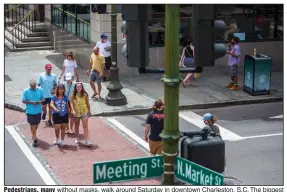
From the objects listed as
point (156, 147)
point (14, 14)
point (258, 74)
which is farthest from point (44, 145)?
point (14, 14)

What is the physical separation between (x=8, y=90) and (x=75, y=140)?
5220mm

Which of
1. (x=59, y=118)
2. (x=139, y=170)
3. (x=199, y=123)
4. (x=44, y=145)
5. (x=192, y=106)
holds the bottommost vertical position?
(x=44, y=145)

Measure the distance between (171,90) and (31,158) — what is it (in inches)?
266

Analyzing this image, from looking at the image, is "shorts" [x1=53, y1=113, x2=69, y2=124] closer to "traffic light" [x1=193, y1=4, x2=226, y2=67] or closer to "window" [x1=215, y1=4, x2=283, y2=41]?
"traffic light" [x1=193, y1=4, x2=226, y2=67]

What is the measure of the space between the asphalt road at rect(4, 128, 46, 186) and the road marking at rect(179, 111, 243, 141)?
437 centimetres

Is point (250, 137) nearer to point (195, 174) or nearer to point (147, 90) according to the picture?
point (147, 90)

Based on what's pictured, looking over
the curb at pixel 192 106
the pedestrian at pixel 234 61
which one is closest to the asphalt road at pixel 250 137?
the curb at pixel 192 106

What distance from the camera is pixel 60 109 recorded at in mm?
13359

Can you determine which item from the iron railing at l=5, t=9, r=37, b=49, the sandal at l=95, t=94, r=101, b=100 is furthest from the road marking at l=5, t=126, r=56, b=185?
the iron railing at l=5, t=9, r=37, b=49

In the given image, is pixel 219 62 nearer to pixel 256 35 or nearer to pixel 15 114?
pixel 256 35

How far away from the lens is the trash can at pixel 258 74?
17984mm

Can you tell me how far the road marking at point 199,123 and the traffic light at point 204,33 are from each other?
8.16 meters

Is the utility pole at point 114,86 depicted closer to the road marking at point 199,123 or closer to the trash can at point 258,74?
the road marking at point 199,123

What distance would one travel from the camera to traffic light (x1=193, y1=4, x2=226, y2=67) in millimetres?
6223
